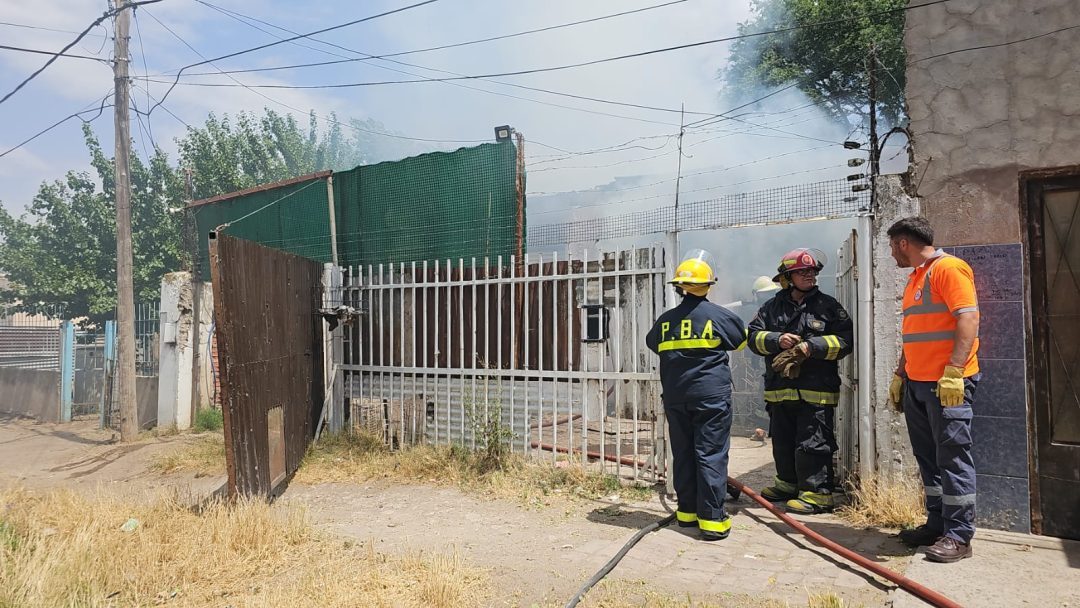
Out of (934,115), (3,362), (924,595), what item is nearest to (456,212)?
(934,115)

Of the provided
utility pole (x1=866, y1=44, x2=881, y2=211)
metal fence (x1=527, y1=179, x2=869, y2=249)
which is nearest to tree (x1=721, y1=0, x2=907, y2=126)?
metal fence (x1=527, y1=179, x2=869, y2=249)

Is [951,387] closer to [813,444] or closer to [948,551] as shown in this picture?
[948,551]

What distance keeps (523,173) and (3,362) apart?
15.7 metres

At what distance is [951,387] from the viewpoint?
11.6ft

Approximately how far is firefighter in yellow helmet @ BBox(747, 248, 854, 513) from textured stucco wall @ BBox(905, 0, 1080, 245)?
935mm

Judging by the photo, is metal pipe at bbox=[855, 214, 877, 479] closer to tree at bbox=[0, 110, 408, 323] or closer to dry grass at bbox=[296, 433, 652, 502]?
dry grass at bbox=[296, 433, 652, 502]

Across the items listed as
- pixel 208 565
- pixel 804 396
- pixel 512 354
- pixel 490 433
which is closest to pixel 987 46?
pixel 804 396

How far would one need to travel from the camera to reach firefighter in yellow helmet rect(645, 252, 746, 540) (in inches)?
172

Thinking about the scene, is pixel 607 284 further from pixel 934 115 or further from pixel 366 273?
pixel 366 273

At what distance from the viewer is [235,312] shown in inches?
200

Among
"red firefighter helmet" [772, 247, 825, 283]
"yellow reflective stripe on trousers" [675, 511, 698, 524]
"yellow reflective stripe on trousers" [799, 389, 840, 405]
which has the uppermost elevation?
"red firefighter helmet" [772, 247, 825, 283]

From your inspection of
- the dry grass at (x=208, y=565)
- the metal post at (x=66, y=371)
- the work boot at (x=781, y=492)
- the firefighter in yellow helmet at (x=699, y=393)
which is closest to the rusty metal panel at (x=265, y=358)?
the dry grass at (x=208, y=565)

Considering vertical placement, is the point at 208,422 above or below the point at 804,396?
below

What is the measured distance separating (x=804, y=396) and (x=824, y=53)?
18.0 metres
